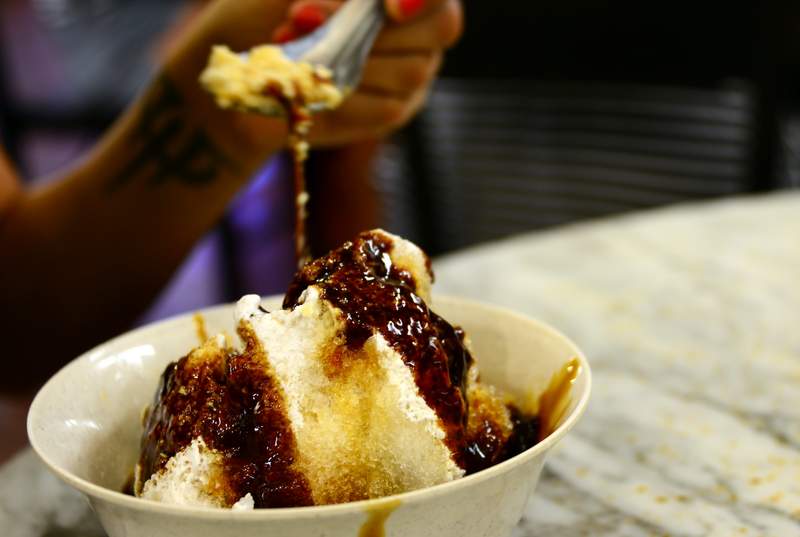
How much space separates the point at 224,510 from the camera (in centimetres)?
50

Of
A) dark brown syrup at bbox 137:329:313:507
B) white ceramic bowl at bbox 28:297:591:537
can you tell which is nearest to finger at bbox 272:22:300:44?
white ceramic bowl at bbox 28:297:591:537

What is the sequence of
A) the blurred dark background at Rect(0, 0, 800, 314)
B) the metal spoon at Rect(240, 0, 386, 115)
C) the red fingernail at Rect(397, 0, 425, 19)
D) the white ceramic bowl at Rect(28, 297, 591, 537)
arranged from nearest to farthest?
1. the white ceramic bowl at Rect(28, 297, 591, 537)
2. the metal spoon at Rect(240, 0, 386, 115)
3. the red fingernail at Rect(397, 0, 425, 19)
4. the blurred dark background at Rect(0, 0, 800, 314)

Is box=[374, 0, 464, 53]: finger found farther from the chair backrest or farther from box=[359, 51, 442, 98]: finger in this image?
the chair backrest

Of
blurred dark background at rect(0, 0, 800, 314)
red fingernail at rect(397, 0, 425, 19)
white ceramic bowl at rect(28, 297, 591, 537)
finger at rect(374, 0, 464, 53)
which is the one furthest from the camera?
blurred dark background at rect(0, 0, 800, 314)

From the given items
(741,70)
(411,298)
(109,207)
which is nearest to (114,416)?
(411,298)

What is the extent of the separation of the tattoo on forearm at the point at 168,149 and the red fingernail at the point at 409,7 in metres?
0.44

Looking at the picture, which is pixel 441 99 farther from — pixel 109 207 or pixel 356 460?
pixel 356 460

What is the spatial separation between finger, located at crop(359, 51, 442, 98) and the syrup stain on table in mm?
828

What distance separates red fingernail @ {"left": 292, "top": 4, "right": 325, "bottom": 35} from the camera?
1.06 m

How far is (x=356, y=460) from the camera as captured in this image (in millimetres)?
599

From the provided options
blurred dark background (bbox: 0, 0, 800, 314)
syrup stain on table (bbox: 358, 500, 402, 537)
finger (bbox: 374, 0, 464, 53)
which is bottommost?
blurred dark background (bbox: 0, 0, 800, 314)

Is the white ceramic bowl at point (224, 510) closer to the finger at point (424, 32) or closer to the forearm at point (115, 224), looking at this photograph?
the finger at point (424, 32)

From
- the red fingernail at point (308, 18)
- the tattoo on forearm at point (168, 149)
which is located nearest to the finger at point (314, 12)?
the red fingernail at point (308, 18)

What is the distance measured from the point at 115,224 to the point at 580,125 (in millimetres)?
1690
